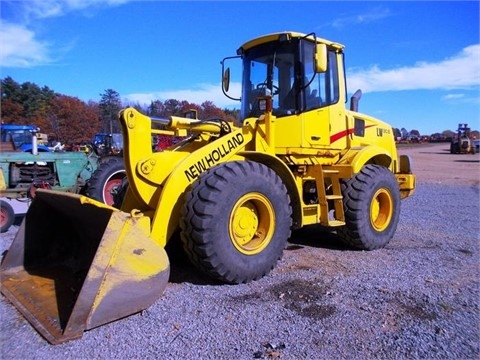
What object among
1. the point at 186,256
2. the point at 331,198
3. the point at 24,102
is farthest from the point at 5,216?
the point at 24,102

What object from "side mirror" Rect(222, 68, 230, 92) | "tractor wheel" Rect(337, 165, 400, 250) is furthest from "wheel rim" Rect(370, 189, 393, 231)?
"side mirror" Rect(222, 68, 230, 92)

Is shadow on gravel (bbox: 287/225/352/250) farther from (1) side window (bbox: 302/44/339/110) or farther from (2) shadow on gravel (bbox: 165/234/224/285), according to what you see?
(1) side window (bbox: 302/44/339/110)

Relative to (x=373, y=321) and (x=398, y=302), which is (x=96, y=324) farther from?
(x=398, y=302)

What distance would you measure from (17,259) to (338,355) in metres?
3.41

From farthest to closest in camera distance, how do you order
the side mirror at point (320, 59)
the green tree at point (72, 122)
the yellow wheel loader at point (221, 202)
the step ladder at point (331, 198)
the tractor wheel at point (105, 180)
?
the green tree at point (72, 122) < the tractor wheel at point (105, 180) < the step ladder at point (331, 198) < the side mirror at point (320, 59) < the yellow wheel loader at point (221, 202)

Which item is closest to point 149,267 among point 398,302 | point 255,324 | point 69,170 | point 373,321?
point 255,324

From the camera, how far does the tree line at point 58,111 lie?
41.0 meters

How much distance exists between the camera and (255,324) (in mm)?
3443

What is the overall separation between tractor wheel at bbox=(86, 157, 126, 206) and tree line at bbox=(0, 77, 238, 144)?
2429cm

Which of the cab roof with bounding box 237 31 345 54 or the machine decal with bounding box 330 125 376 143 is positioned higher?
the cab roof with bounding box 237 31 345 54

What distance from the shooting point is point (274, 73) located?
18.2ft

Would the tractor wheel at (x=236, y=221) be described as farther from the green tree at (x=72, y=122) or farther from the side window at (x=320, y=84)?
the green tree at (x=72, y=122)

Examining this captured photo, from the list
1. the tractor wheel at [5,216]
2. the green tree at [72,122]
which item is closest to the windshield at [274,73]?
the tractor wheel at [5,216]

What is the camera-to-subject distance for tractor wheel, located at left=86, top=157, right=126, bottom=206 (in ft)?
25.9
